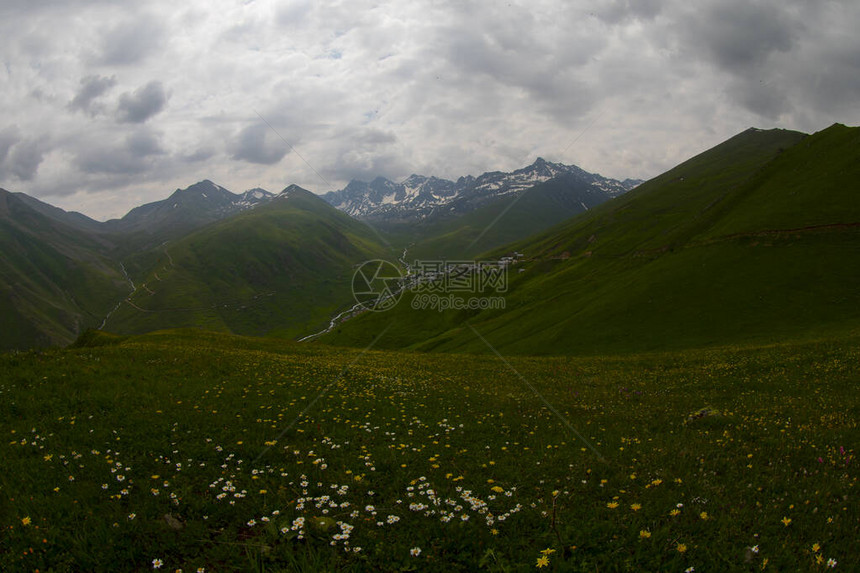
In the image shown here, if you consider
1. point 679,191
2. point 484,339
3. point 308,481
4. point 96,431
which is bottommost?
point 484,339

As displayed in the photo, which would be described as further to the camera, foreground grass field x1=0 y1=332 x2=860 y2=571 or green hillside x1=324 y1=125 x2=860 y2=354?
green hillside x1=324 y1=125 x2=860 y2=354

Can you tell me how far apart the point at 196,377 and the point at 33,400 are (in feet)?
20.5

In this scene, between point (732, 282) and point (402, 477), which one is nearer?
point (402, 477)

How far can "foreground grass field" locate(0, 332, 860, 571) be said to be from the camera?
294 inches

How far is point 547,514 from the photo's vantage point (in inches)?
343

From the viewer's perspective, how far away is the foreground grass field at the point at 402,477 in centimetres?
746

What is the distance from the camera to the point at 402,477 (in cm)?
1085

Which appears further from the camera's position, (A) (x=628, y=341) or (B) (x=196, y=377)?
(A) (x=628, y=341)

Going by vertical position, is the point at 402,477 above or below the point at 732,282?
below

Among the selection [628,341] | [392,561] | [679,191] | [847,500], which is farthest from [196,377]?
[679,191]

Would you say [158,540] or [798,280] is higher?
[798,280]

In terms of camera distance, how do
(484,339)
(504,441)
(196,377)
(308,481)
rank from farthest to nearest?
1. (484,339)
2. (196,377)
3. (504,441)
4. (308,481)

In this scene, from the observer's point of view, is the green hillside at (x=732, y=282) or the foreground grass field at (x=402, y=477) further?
the green hillside at (x=732, y=282)

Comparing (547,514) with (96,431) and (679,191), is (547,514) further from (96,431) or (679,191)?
(679,191)
